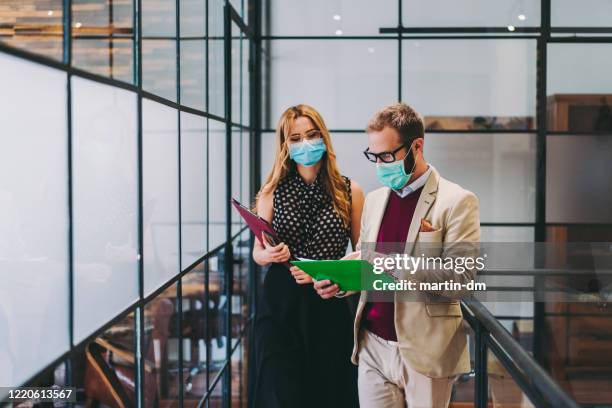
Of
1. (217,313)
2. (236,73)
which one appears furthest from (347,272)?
(236,73)

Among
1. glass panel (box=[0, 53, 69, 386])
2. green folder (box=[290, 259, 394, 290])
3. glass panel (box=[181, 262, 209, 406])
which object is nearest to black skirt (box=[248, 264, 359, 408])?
glass panel (box=[181, 262, 209, 406])

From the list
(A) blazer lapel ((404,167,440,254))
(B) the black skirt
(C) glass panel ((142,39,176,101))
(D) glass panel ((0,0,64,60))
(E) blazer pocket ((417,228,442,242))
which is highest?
(C) glass panel ((142,39,176,101))

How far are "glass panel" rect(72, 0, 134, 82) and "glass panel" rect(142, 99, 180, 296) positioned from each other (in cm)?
22

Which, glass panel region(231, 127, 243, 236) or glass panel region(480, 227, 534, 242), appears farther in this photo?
glass panel region(480, 227, 534, 242)

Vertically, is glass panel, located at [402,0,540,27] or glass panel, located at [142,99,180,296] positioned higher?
glass panel, located at [402,0,540,27]

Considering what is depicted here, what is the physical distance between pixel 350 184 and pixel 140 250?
1141 mm

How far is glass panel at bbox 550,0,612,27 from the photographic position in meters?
4.12

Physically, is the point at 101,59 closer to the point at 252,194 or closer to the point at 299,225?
the point at 299,225

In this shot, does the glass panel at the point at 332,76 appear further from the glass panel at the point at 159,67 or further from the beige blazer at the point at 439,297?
the beige blazer at the point at 439,297

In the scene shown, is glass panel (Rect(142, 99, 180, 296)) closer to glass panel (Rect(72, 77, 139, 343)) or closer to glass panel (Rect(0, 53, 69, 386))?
glass panel (Rect(72, 77, 139, 343))

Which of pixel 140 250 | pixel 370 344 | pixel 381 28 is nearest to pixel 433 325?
pixel 370 344

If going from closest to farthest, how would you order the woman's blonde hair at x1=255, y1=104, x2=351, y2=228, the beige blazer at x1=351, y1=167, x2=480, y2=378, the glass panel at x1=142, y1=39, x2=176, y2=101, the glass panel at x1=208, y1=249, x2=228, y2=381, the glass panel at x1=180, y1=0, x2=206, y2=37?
the beige blazer at x1=351, y1=167, x2=480, y2=378 → the glass panel at x1=142, y1=39, x2=176, y2=101 → the glass panel at x1=180, y1=0, x2=206, y2=37 → the woman's blonde hair at x1=255, y1=104, x2=351, y2=228 → the glass panel at x1=208, y1=249, x2=228, y2=381

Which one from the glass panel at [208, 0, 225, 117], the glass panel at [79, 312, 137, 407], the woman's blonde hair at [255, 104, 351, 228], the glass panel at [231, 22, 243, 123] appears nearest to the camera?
the glass panel at [79, 312, 137, 407]

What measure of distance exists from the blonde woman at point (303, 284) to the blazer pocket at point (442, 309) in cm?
80
